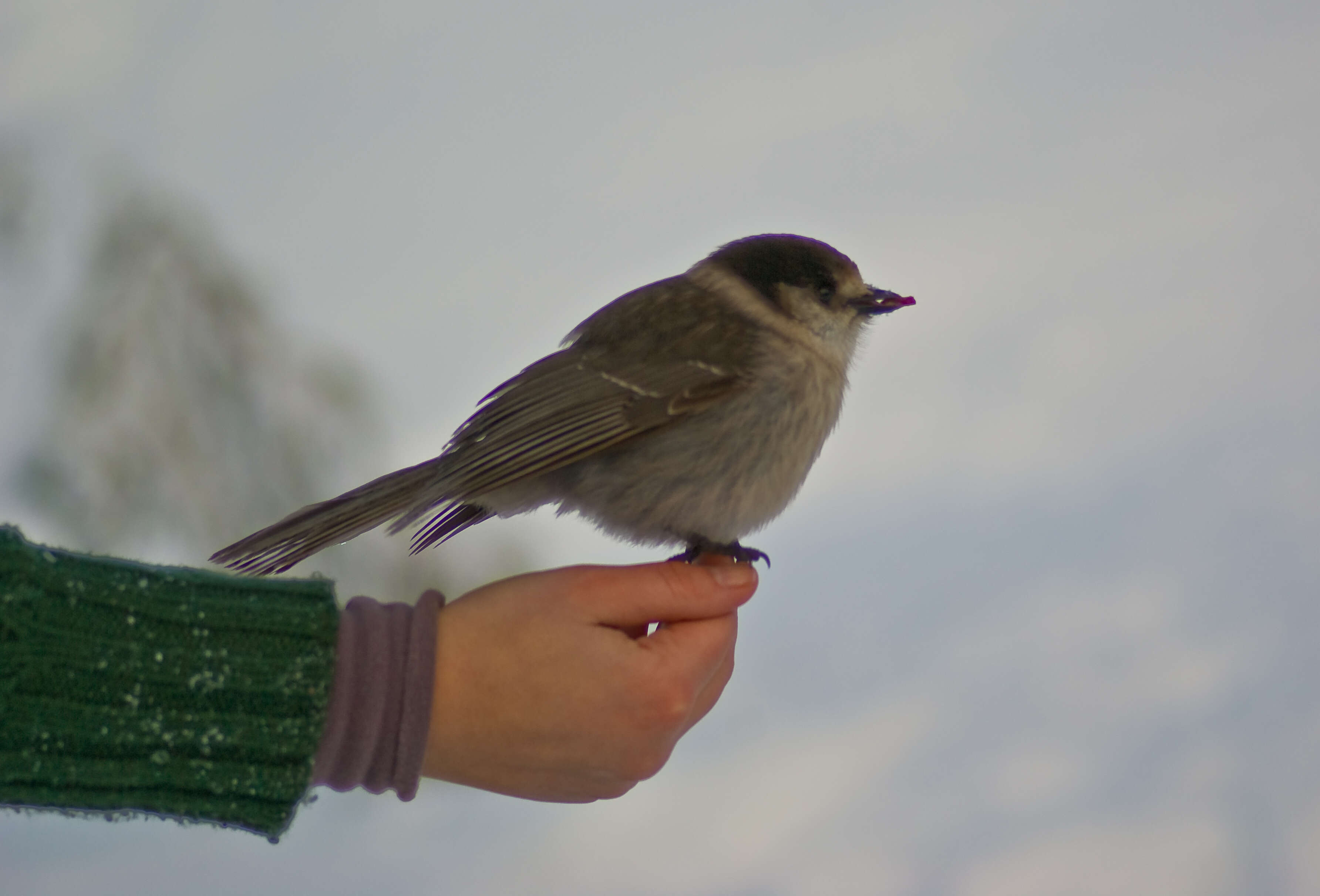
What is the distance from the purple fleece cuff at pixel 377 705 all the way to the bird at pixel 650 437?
199 mm

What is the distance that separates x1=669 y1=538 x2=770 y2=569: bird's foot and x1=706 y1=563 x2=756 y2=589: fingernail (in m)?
0.05

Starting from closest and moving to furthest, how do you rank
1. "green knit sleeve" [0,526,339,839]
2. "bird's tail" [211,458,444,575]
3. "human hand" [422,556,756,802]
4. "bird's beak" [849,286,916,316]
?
"green knit sleeve" [0,526,339,839], "human hand" [422,556,756,802], "bird's tail" [211,458,444,575], "bird's beak" [849,286,916,316]

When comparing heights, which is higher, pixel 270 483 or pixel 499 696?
pixel 270 483

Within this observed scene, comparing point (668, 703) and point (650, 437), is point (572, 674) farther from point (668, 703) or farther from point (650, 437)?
point (650, 437)

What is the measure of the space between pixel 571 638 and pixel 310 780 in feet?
0.90

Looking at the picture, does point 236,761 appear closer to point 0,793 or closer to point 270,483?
point 0,793

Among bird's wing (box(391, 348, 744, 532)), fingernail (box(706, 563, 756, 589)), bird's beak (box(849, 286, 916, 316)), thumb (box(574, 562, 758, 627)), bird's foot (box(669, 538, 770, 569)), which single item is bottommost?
A: thumb (box(574, 562, 758, 627))

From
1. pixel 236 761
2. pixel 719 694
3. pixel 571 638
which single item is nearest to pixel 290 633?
pixel 236 761

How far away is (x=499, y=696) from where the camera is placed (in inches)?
43.0

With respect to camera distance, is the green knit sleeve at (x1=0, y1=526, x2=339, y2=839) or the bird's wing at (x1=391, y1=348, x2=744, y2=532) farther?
the bird's wing at (x1=391, y1=348, x2=744, y2=532)

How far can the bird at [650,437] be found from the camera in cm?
122

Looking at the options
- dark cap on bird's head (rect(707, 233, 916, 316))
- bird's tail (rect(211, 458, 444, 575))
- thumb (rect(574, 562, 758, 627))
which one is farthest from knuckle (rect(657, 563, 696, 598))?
dark cap on bird's head (rect(707, 233, 916, 316))

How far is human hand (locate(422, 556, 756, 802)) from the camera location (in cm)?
109

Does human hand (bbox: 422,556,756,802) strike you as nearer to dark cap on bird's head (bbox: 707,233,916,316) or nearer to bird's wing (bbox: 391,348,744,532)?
bird's wing (bbox: 391,348,744,532)
